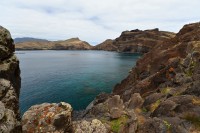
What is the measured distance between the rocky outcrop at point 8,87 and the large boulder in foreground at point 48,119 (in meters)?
1.54

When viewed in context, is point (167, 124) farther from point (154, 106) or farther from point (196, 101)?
point (154, 106)

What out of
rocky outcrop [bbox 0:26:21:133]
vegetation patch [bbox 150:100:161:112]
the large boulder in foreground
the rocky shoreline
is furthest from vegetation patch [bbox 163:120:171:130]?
rocky outcrop [bbox 0:26:21:133]

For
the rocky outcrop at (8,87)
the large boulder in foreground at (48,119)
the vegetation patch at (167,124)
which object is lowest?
the vegetation patch at (167,124)

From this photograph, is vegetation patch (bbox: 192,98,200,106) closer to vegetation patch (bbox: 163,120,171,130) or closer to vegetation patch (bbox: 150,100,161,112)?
vegetation patch (bbox: 150,100,161,112)

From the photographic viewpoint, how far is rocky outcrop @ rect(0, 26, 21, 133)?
1159 centimetres

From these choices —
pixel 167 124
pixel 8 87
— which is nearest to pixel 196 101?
pixel 167 124

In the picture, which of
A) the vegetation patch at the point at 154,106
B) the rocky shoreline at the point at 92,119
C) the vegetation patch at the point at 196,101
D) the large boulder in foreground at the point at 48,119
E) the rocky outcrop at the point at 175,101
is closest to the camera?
the rocky shoreline at the point at 92,119

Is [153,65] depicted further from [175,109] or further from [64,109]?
[64,109]

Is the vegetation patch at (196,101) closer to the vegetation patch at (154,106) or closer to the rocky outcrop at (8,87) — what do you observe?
the vegetation patch at (154,106)

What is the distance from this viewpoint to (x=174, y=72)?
36.7 m

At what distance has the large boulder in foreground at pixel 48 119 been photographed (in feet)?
50.1

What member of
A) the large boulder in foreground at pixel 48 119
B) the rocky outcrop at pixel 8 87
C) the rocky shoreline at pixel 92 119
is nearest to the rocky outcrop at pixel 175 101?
the rocky shoreline at pixel 92 119

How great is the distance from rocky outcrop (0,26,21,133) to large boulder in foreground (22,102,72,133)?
1539mm

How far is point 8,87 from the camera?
44.5 feet
